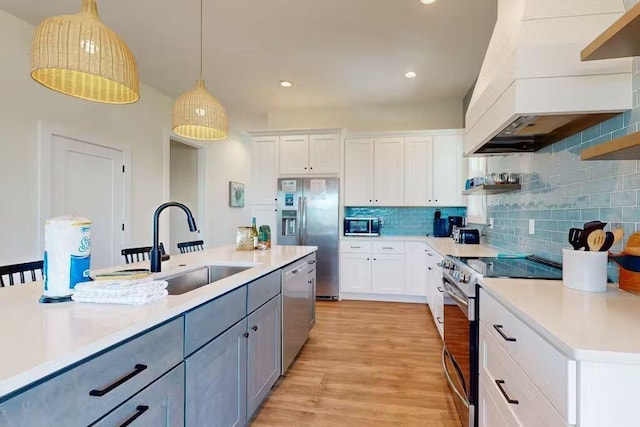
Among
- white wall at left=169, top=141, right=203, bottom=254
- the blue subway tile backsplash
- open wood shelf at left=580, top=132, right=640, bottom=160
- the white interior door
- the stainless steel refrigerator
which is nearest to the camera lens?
open wood shelf at left=580, top=132, right=640, bottom=160

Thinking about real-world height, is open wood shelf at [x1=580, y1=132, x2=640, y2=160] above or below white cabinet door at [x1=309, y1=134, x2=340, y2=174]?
below

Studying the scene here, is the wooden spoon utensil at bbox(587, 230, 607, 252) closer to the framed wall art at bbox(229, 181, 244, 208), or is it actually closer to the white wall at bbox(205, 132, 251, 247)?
the white wall at bbox(205, 132, 251, 247)

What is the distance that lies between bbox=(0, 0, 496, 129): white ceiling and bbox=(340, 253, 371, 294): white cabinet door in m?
2.35

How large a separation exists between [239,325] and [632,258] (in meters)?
1.74

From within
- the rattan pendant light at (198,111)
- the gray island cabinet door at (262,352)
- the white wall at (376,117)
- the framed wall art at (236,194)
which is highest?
the white wall at (376,117)

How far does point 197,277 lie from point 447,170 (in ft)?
12.7

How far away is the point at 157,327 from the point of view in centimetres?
115

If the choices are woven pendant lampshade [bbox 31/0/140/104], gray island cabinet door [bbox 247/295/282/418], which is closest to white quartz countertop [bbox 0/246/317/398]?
gray island cabinet door [bbox 247/295/282/418]

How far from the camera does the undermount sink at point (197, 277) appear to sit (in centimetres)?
A: 200

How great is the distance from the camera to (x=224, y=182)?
7055mm

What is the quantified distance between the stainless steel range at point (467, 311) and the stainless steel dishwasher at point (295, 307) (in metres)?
1.11

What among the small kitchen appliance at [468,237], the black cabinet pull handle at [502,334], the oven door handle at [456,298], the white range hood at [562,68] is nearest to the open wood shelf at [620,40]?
the white range hood at [562,68]

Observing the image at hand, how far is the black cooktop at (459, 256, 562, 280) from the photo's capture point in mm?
1790

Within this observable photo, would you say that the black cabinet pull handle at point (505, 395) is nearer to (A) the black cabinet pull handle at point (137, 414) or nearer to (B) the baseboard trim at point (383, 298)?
(A) the black cabinet pull handle at point (137, 414)
